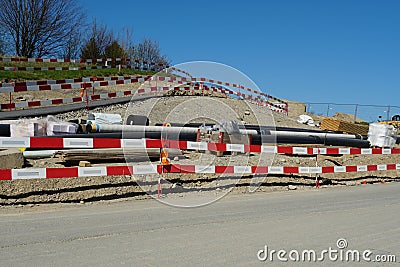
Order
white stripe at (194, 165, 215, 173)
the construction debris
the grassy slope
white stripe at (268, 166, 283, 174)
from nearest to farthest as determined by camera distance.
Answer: white stripe at (194, 165, 215, 173) → white stripe at (268, 166, 283, 174) → the grassy slope → the construction debris

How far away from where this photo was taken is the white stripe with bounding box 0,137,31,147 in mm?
7801

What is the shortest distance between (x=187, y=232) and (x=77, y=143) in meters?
3.15

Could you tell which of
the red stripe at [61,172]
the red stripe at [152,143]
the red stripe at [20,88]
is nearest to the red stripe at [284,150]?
the red stripe at [152,143]

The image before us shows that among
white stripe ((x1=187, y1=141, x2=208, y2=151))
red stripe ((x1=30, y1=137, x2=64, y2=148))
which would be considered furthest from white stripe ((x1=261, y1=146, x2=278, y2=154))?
red stripe ((x1=30, y1=137, x2=64, y2=148))

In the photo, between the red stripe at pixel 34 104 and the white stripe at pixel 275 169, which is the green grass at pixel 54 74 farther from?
the white stripe at pixel 275 169

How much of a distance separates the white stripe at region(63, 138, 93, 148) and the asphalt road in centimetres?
114

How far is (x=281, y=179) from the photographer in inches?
487

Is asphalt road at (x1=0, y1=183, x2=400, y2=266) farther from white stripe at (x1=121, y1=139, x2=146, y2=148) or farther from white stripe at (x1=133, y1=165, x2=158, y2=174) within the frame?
white stripe at (x1=121, y1=139, x2=146, y2=148)

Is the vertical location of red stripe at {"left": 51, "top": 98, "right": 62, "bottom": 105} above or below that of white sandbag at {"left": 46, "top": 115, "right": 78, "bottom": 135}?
above

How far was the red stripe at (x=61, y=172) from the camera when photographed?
825cm

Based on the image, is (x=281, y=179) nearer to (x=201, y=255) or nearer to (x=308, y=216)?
(x=308, y=216)

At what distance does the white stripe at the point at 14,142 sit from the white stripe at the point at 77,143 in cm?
67

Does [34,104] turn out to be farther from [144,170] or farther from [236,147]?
[144,170]

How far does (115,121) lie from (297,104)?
30.3 m
